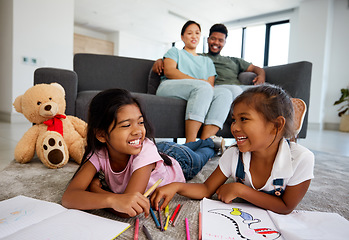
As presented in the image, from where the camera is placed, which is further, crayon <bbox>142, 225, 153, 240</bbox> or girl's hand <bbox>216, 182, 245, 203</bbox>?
girl's hand <bbox>216, 182, 245, 203</bbox>

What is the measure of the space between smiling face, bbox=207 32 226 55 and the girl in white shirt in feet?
4.75

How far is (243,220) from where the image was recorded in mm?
651

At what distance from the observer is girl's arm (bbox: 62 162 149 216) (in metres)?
0.60

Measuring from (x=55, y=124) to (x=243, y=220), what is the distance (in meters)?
1.09

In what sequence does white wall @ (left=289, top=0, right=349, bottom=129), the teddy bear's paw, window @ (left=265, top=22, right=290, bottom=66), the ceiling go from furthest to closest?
window @ (left=265, top=22, right=290, bottom=66) < the ceiling < white wall @ (left=289, top=0, right=349, bottom=129) < the teddy bear's paw

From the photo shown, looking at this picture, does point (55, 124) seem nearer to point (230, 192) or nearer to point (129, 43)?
point (230, 192)

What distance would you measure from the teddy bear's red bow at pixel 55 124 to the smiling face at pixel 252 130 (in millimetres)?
984

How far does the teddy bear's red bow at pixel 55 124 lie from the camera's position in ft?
4.35

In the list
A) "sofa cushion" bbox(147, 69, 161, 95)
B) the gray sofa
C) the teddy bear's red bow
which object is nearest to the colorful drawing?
the gray sofa

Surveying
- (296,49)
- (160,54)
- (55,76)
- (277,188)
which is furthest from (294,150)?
(160,54)

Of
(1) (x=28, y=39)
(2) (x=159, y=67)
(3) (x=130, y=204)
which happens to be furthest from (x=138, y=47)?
(3) (x=130, y=204)

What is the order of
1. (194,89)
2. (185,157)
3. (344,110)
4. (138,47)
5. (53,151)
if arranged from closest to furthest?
(185,157), (53,151), (194,89), (344,110), (138,47)

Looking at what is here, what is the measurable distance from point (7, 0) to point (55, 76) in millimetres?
2935

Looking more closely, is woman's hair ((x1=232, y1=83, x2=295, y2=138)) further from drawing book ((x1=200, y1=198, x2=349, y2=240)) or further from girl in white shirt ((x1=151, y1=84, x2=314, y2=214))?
drawing book ((x1=200, y1=198, x2=349, y2=240))
